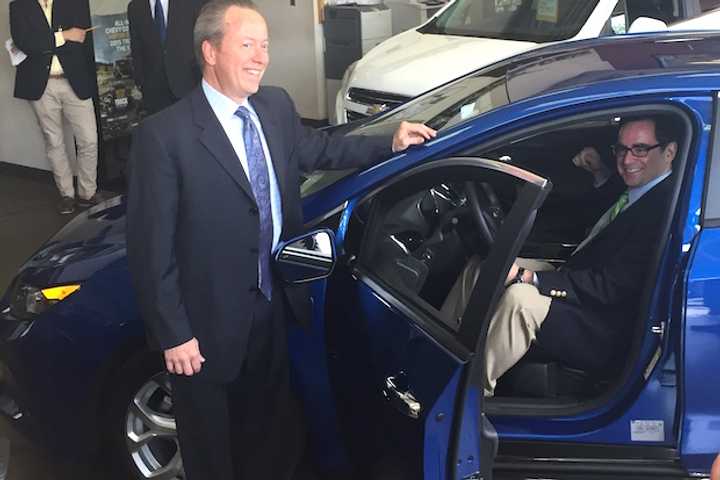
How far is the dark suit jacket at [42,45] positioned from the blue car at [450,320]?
306 cm

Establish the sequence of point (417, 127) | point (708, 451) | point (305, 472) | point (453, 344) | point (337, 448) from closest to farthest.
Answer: point (453, 344), point (708, 451), point (417, 127), point (337, 448), point (305, 472)

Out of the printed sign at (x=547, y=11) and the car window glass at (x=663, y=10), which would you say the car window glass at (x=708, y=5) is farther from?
the printed sign at (x=547, y=11)

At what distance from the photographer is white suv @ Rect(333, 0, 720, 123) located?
4879 mm

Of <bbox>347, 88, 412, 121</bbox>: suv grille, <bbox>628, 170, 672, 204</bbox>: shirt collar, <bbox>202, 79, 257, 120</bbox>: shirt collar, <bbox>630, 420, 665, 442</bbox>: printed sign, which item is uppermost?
<bbox>202, 79, 257, 120</bbox>: shirt collar

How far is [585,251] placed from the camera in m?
2.38

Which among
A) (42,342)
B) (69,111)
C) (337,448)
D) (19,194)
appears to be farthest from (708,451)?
(19,194)

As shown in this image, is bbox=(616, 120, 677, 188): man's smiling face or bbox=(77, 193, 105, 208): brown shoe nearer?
bbox=(616, 120, 677, 188): man's smiling face

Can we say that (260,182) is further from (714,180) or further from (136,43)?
(136,43)

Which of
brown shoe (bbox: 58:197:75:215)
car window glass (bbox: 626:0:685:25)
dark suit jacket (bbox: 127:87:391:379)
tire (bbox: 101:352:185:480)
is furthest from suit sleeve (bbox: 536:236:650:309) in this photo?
brown shoe (bbox: 58:197:75:215)

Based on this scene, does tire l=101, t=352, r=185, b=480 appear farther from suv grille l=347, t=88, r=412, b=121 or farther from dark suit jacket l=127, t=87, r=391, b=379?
suv grille l=347, t=88, r=412, b=121

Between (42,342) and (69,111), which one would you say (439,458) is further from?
(69,111)

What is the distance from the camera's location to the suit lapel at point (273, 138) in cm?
208

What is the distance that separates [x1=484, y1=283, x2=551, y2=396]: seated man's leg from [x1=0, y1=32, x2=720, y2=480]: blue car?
0.34ft

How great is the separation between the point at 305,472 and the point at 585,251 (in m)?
1.23
